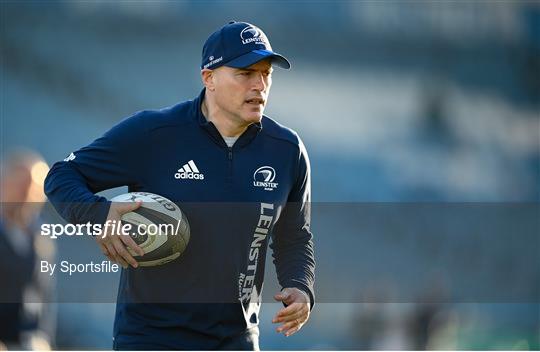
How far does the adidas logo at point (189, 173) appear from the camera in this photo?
341cm

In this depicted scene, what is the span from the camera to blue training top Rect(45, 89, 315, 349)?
10.9ft

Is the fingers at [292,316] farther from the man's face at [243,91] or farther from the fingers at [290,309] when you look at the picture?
the man's face at [243,91]

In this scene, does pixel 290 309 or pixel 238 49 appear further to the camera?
pixel 238 49

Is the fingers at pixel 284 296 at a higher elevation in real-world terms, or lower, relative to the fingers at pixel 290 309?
higher

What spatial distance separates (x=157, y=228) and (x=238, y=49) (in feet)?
2.33

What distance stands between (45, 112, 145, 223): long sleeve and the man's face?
313mm

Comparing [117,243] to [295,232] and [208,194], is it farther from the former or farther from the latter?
[295,232]

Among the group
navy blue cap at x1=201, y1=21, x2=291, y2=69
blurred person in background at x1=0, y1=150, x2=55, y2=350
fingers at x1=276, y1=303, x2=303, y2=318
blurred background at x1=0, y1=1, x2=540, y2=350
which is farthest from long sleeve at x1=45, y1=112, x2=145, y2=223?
blurred background at x1=0, y1=1, x2=540, y2=350

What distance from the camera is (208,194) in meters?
3.39

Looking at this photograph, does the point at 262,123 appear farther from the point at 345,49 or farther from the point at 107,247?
the point at 345,49

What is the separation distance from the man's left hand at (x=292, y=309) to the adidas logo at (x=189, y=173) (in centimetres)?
51

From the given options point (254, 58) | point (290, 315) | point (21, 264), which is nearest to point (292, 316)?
point (290, 315)

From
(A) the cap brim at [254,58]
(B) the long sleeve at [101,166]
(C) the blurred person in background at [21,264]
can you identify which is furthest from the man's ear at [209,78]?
(C) the blurred person in background at [21,264]

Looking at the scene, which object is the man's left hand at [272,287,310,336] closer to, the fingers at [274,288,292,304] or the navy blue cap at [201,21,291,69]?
the fingers at [274,288,292,304]
